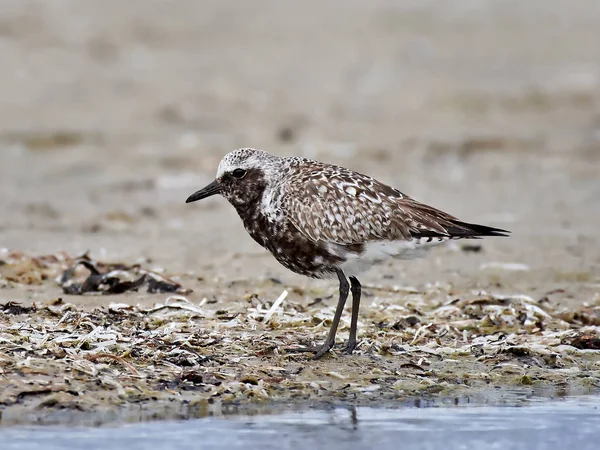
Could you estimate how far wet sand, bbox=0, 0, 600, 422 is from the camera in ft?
27.0

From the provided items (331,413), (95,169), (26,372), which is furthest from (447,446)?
(95,169)

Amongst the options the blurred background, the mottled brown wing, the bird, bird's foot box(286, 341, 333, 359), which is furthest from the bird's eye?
the blurred background

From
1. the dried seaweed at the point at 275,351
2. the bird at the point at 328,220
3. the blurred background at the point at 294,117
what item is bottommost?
the dried seaweed at the point at 275,351

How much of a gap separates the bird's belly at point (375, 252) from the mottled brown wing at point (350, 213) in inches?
2.0

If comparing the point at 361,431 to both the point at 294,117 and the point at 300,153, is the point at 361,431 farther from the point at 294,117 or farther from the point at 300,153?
the point at 294,117

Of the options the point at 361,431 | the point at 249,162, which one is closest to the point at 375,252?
the point at 249,162

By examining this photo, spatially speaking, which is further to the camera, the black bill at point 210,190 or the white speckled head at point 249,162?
the black bill at point 210,190

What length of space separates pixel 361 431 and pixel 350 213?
161 cm

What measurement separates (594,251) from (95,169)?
7429mm

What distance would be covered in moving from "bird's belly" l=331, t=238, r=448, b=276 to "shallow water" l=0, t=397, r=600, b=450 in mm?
1065

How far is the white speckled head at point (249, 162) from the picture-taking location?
8.19 m

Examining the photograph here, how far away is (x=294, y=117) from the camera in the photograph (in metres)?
19.1

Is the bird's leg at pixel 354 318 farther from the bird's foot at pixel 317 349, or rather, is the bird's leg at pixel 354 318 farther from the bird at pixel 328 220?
the bird's foot at pixel 317 349

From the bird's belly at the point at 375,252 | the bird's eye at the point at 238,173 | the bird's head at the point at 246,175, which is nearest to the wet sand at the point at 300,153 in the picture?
the bird's belly at the point at 375,252
